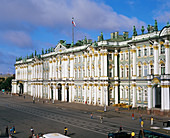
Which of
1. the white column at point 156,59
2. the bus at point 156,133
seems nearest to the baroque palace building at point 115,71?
the white column at point 156,59

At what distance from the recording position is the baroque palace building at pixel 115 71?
56.7m

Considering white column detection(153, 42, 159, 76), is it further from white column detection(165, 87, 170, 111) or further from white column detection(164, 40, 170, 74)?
white column detection(165, 87, 170, 111)

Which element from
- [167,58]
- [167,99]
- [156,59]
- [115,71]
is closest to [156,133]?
[167,99]

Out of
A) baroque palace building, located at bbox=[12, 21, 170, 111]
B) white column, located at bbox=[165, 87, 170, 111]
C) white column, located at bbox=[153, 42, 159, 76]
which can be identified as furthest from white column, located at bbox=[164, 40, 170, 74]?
white column, located at bbox=[165, 87, 170, 111]

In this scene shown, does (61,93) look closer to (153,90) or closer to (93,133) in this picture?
(153,90)

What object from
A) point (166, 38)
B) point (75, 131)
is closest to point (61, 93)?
point (166, 38)

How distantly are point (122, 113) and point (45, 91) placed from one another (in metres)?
55.9

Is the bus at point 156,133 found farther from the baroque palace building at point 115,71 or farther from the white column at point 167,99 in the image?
the baroque palace building at point 115,71

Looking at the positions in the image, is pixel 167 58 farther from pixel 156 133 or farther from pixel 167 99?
pixel 156 133

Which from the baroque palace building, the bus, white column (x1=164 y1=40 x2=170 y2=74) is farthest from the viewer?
the baroque palace building

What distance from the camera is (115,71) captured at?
72000 millimetres

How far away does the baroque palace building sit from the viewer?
56.7 meters

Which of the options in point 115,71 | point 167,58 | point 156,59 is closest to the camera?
point 167,58

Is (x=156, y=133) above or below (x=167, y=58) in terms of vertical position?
below
